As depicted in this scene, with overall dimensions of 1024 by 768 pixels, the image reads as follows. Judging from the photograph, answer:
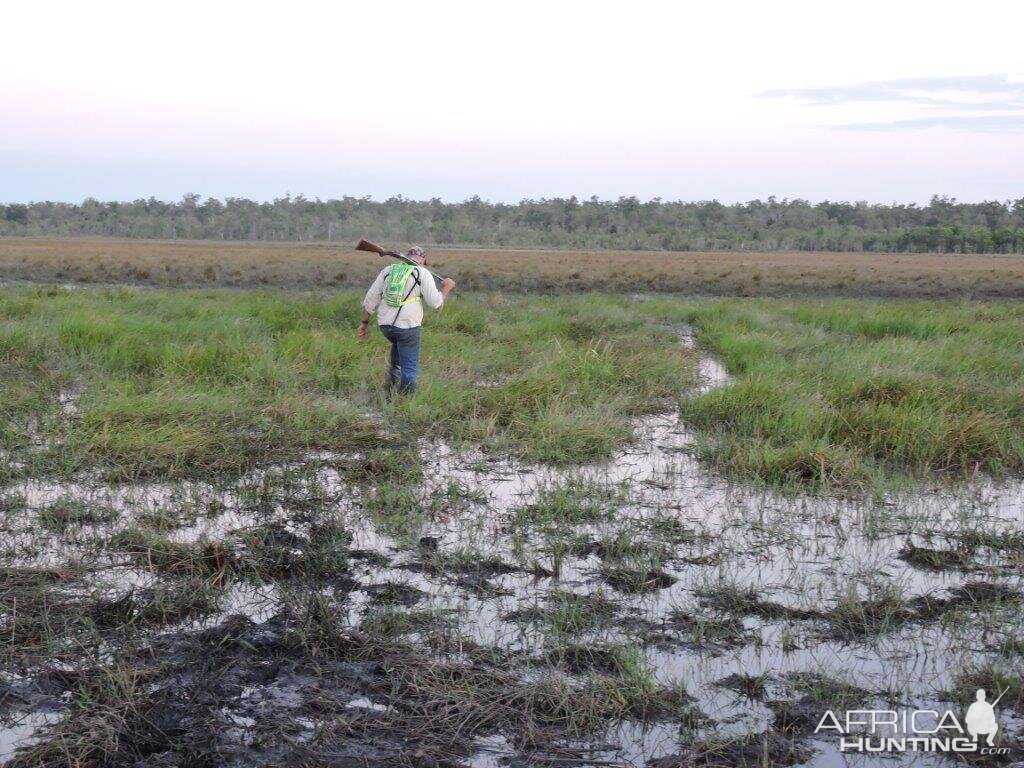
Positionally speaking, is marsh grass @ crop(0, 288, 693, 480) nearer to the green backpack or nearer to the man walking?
the man walking

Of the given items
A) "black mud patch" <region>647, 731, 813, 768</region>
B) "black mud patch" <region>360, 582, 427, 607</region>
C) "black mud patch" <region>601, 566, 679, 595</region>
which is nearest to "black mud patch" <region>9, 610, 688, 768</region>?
"black mud patch" <region>647, 731, 813, 768</region>

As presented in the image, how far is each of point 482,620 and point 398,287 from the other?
4.77 metres

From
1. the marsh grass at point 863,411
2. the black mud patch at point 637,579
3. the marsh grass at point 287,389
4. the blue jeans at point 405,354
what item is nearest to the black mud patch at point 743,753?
the black mud patch at point 637,579

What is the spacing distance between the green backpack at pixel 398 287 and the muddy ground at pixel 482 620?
2495 mm

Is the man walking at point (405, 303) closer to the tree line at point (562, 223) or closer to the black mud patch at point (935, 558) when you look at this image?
the black mud patch at point (935, 558)

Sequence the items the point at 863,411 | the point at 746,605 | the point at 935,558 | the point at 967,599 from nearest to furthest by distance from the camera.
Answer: the point at 746,605 < the point at 967,599 < the point at 935,558 < the point at 863,411

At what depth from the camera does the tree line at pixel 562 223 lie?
71812mm

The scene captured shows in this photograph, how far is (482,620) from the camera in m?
4.12

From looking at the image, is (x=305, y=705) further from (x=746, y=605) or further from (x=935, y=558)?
(x=935, y=558)

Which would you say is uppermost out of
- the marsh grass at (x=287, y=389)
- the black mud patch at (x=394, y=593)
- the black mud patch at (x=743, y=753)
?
the marsh grass at (x=287, y=389)

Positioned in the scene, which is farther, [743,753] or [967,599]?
[967,599]

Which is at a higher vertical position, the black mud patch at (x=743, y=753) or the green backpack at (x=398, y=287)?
the green backpack at (x=398, y=287)

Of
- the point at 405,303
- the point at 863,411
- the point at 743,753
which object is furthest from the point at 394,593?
the point at 863,411

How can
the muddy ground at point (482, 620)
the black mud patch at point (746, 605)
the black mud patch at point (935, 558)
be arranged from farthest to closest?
the black mud patch at point (935, 558) → the black mud patch at point (746, 605) → the muddy ground at point (482, 620)
